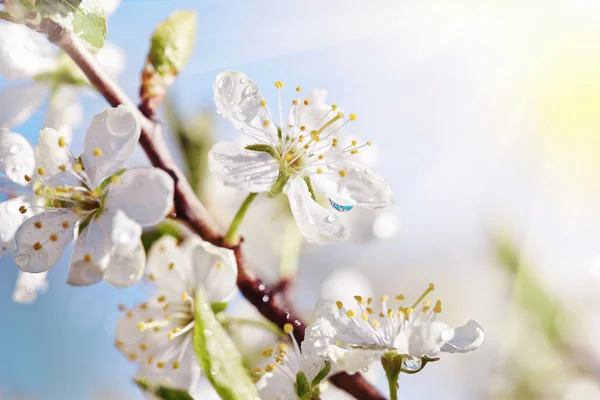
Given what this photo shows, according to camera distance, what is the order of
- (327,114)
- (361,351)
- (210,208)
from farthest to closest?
(210,208), (327,114), (361,351)

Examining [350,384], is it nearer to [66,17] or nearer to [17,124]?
[66,17]

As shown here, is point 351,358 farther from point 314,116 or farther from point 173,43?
point 173,43

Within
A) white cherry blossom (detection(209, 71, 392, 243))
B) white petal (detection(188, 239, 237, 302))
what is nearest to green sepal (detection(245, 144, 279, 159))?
white cherry blossom (detection(209, 71, 392, 243))

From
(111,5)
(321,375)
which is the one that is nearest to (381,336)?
(321,375)

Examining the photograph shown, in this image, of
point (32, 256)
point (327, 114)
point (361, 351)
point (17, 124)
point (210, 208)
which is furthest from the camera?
point (210, 208)

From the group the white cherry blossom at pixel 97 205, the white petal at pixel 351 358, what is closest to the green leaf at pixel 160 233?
the white cherry blossom at pixel 97 205

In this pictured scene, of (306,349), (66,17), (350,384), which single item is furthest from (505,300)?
(66,17)

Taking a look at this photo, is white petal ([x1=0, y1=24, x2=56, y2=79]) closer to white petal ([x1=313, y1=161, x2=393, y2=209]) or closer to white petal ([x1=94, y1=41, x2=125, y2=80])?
white petal ([x1=94, y1=41, x2=125, y2=80])
